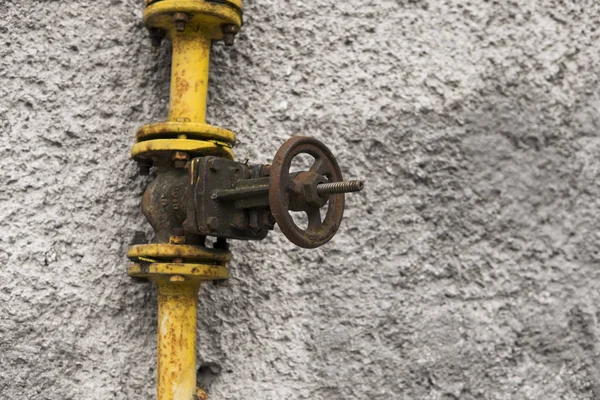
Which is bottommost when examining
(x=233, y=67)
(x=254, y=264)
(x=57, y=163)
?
(x=254, y=264)

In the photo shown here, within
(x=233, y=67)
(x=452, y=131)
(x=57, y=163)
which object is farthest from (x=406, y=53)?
(x=57, y=163)

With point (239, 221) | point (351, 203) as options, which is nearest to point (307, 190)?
point (239, 221)

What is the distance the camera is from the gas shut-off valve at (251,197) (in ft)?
2.98

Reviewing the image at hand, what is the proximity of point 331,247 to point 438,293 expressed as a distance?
0.59 feet

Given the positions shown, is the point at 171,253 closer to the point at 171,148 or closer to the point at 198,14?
the point at 171,148

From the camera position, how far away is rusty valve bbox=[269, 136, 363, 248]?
2.94 feet

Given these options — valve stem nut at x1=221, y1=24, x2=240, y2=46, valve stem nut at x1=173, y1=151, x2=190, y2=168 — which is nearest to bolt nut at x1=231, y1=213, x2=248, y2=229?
valve stem nut at x1=173, y1=151, x2=190, y2=168

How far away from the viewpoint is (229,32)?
108 cm

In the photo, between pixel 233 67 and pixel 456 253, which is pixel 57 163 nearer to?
pixel 233 67

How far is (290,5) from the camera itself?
1.18m

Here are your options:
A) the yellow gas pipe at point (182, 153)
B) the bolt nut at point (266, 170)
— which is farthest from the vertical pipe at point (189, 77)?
the bolt nut at point (266, 170)

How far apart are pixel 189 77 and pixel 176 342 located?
14.0 inches

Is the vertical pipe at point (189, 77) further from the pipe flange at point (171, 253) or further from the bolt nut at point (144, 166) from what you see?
the pipe flange at point (171, 253)

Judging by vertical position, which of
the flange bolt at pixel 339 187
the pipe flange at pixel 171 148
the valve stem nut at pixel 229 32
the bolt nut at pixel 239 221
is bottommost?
the bolt nut at pixel 239 221
